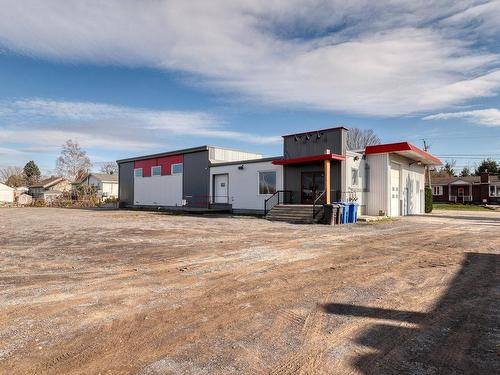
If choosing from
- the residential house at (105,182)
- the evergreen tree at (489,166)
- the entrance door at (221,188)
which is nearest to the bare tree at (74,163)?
the residential house at (105,182)

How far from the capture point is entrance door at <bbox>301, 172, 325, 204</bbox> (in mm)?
20453

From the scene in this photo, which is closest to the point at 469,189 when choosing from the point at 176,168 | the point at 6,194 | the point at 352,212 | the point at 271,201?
the point at 271,201

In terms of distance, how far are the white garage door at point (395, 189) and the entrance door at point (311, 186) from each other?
208 inches

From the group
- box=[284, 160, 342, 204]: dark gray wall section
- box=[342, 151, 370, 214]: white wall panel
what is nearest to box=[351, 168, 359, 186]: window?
box=[342, 151, 370, 214]: white wall panel

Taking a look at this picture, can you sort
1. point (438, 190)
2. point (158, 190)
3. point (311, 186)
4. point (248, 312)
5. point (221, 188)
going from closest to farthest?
point (248, 312) → point (311, 186) → point (221, 188) → point (158, 190) → point (438, 190)

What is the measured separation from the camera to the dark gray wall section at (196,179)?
27250mm

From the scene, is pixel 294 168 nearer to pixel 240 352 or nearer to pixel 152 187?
pixel 152 187

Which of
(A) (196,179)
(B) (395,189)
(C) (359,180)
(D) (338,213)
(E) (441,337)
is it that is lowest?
(E) (441,337)

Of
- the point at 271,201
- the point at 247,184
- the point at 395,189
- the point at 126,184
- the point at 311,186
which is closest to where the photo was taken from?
the point at 311,186

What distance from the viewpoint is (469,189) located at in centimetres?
5153

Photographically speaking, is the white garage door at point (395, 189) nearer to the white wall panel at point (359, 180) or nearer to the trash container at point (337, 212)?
the white wall panel at point (359, 180)

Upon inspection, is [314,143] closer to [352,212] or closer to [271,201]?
[271,201]

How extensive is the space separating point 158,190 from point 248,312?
1131 inches

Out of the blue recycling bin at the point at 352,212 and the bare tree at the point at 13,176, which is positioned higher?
the bare tree at the point at 13,176
